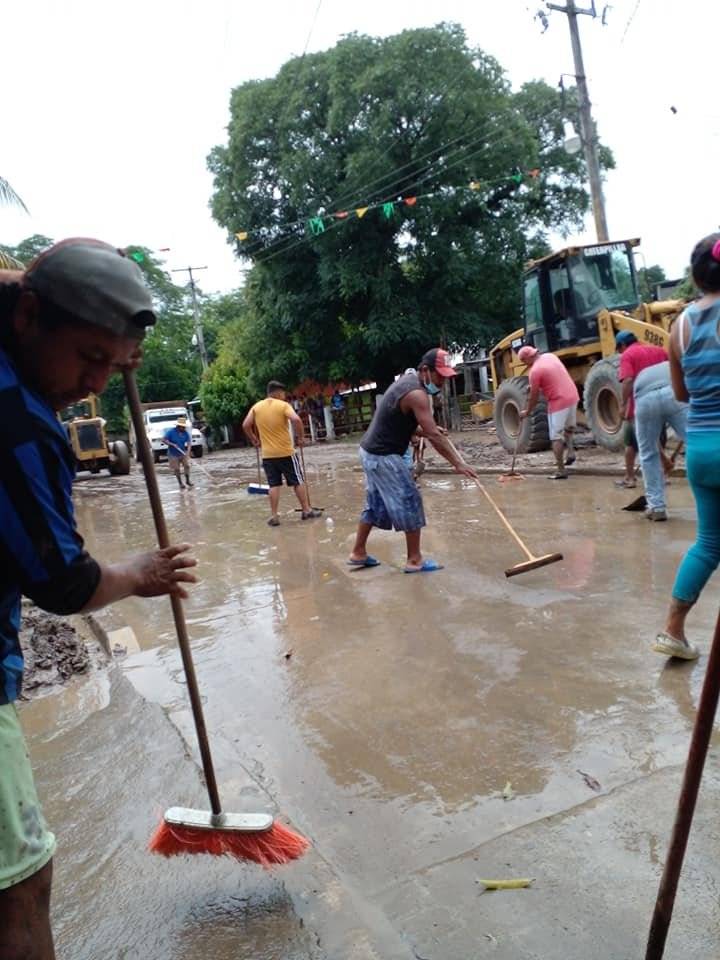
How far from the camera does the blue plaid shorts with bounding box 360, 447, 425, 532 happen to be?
5793 millimetres

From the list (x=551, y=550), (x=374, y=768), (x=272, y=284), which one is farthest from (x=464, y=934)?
(x=272, y=284)

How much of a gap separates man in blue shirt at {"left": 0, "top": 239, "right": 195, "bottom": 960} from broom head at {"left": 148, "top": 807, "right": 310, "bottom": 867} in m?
0.77

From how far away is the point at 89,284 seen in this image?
57.4 inches

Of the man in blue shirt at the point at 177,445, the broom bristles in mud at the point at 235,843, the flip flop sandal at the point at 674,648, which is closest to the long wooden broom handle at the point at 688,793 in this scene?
the broom bristles in mud at the point at 235,843

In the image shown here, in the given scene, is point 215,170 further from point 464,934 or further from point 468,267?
point 464,934

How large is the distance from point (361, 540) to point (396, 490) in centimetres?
69

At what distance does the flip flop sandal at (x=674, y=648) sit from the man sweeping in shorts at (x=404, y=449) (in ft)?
7.56

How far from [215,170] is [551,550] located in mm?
22856

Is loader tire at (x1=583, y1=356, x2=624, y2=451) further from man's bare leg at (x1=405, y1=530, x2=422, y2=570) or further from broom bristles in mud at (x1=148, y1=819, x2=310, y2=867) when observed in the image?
broom bristles in mud at (x1=148, y1=819, x2=310, y2=867)

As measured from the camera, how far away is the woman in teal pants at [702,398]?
10.4ft

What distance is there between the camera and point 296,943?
2.05 m

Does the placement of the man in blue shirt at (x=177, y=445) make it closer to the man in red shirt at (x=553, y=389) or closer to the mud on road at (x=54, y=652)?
the man in red shirt at (x=553, y=389)

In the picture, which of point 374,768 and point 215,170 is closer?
point 374,768

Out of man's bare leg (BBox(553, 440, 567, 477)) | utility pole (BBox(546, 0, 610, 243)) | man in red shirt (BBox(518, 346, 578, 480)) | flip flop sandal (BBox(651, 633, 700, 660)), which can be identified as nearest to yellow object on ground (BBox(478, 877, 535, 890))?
flip flop sandal (BBox(651, 633, 700, 660))
